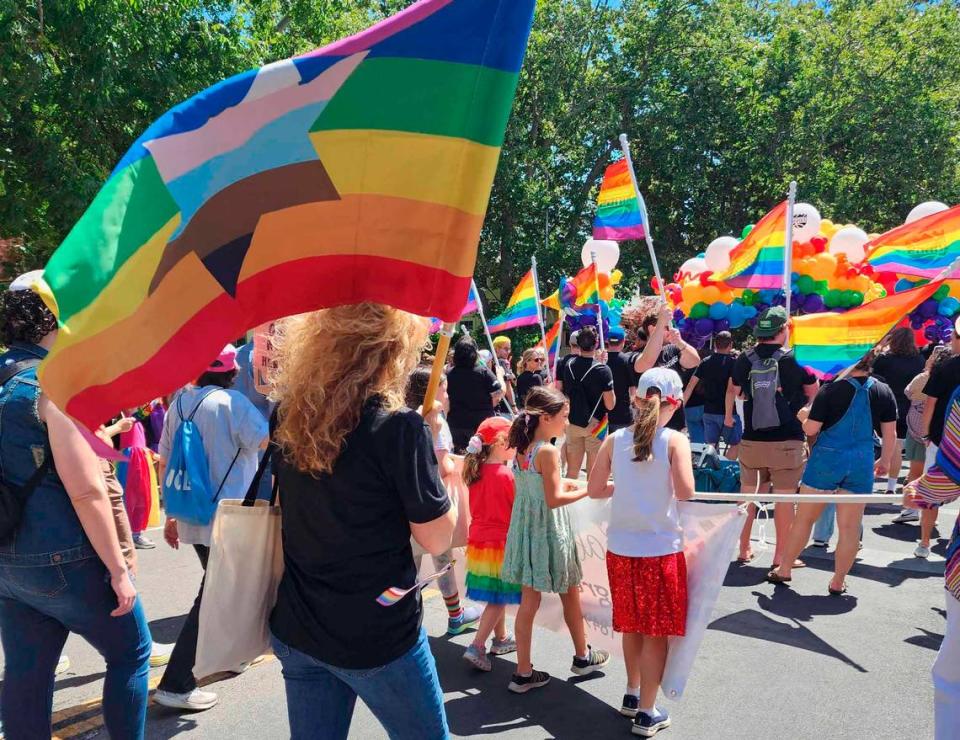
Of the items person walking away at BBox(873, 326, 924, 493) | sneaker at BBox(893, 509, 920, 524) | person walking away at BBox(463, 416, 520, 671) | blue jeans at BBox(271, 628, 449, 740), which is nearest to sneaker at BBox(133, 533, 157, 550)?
person walking away at BBox(463, 416, 520, 671)

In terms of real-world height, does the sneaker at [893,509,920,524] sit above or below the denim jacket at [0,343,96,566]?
below

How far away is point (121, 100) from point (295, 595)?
11.4 meters

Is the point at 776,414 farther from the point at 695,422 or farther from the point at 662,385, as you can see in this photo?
the point at 695,422

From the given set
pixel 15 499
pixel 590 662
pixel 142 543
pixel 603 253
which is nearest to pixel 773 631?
pixel 590 662

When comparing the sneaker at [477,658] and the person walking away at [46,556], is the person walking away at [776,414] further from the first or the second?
the person walking away at [46,556]

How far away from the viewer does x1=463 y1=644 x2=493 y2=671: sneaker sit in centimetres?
448

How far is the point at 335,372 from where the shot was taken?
2182 millimetres

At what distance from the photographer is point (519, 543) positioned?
14.1 ft

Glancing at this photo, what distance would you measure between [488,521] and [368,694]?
7.71 ft

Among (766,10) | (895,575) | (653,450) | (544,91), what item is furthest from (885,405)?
(766,10)

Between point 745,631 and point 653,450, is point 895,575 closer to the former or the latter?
point 745,631

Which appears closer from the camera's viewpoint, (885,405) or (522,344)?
(885,405)

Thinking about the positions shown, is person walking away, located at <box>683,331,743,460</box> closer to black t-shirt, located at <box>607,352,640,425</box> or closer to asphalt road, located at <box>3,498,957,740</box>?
black t-shirt, located at <box>607,352,640,425</box>

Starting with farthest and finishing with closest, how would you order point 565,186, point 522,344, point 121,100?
point 565,186, point 522,344, point 121,100
